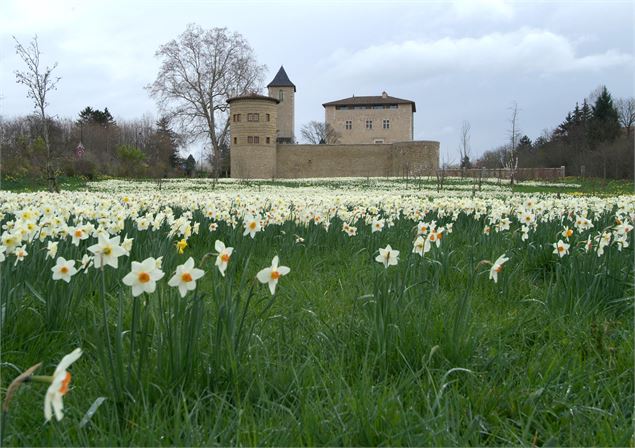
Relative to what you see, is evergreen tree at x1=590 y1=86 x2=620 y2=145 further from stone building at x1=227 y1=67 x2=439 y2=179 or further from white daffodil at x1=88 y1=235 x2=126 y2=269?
white daffodil at x1=88 y1=235 x2=126 y2=269

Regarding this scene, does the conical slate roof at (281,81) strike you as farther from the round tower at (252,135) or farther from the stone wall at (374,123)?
the round tower at (252,135)

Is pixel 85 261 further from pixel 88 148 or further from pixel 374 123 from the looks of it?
pixel 374 123

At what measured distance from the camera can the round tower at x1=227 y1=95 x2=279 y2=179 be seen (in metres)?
47.5

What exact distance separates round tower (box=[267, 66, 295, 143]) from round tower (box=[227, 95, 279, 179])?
15.8 m

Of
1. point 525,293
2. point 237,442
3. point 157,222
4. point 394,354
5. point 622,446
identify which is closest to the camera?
point 237,442

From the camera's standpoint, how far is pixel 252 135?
4825cm

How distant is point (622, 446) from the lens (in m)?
1.66

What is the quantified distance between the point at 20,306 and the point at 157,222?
1.42 meters

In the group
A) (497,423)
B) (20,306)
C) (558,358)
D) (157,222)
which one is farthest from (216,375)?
(157,222)

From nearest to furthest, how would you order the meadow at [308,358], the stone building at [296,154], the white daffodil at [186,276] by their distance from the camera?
1. the meadow at [308,358]
2. the white daffodil at [186,276]
3. the stone building at [296,154]

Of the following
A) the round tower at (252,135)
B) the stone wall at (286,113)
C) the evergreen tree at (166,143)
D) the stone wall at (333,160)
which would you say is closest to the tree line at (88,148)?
the evergreen tree at (166,143)

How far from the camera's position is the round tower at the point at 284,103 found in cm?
6494

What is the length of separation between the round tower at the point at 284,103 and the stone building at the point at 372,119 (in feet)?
22.7

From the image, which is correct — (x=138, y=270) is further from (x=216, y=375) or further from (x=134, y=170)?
(x=134, y=170)
